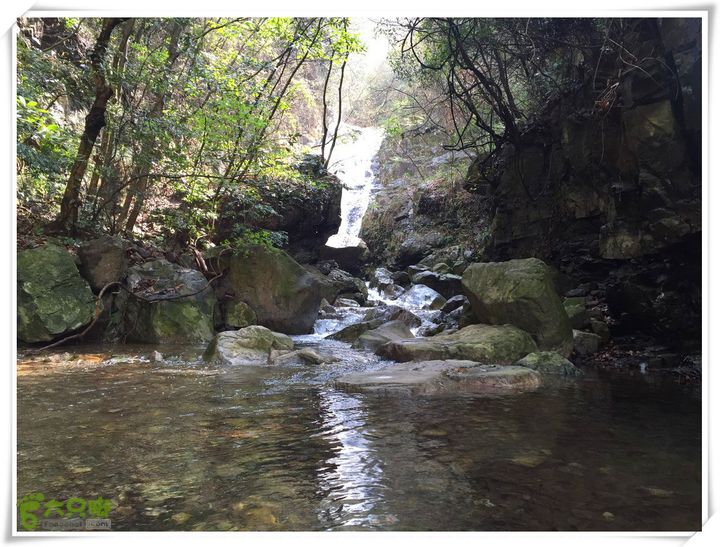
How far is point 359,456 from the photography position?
238 cm

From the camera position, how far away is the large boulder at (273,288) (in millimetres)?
8281

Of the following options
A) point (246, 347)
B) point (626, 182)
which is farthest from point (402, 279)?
point (246, 347)

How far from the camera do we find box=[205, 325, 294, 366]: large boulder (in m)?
5.39

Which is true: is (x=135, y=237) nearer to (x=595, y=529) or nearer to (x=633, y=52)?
(x=633, y=52)

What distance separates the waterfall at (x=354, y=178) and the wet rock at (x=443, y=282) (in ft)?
12.9

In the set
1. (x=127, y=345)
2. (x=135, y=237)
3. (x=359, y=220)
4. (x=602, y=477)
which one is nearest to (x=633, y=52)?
(x=602, y=477)

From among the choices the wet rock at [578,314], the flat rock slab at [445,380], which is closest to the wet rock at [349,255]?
the wet rock at [578,314]

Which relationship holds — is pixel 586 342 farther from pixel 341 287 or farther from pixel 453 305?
pixel 341 287

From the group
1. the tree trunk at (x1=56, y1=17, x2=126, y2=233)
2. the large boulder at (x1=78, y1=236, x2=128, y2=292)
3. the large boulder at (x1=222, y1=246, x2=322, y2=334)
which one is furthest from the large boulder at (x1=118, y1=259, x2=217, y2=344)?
the tree trunk at (x1=56, y1=17, x2=126, y2=233)

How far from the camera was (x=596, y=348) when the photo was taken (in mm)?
6160

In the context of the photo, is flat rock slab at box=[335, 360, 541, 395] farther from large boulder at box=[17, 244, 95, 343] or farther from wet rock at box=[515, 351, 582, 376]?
large boulder at box=[17, 244, 95, 343]

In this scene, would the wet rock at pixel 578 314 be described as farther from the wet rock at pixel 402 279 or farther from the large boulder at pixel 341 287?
the wet rock at pixel 402 279

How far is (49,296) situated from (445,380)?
5.35m
